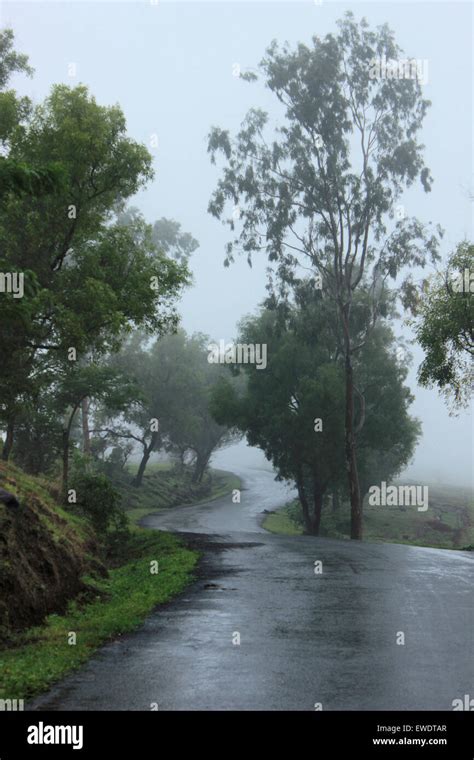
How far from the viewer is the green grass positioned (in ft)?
25.2

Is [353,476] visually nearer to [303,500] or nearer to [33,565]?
[303,500]

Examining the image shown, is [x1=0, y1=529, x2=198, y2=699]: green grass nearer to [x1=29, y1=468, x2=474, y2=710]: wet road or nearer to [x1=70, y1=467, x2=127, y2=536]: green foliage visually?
[x1=29, y1=468, x2=474, y2=710]: wet road

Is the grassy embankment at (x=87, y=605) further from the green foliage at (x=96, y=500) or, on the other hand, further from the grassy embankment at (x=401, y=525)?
the grassy embankment at (x=401, y=525)

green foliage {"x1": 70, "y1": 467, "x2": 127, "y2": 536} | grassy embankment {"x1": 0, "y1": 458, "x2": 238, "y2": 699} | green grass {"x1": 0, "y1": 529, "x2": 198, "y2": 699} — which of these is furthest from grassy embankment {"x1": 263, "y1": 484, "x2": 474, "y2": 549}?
green grass {"x1": 0, "y1": 529, "x2": 198, "y2": 699}

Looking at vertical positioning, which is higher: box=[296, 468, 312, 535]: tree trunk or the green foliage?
the green foliage

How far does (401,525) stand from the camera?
169 feet

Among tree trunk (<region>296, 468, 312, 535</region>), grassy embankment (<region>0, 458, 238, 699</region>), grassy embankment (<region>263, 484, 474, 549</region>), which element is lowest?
grassy embankment (<region>263, 484, 474, 549</region>)

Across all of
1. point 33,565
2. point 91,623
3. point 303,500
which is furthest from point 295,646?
point 303,500

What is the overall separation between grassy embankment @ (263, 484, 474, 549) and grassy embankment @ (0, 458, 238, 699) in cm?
2286

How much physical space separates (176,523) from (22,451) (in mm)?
8949

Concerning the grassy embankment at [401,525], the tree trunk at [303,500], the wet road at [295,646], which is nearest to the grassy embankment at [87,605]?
the wet road at [295,646]

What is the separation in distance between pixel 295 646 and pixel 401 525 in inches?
1752

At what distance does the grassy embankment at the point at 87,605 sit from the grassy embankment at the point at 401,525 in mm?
22856
